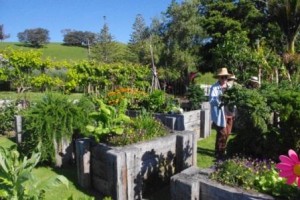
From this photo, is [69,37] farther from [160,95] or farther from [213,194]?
[213,194]

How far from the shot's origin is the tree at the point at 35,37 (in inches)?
2989

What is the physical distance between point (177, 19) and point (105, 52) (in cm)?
1673

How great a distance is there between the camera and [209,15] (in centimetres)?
2506

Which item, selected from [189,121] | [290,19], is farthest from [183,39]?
[189,121]

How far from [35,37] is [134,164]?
3098 inches

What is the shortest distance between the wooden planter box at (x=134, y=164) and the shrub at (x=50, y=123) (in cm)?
94

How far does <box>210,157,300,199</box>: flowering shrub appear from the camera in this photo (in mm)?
3549

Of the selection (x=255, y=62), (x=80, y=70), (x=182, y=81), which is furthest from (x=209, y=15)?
(x=255, y=62)

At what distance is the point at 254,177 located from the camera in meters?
3.88

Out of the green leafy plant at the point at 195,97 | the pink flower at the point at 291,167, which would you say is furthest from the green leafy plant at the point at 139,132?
the green leafy plant at the point at 195,97

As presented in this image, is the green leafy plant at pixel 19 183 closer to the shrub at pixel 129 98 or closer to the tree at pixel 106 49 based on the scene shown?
the shrub at pixel 129 98

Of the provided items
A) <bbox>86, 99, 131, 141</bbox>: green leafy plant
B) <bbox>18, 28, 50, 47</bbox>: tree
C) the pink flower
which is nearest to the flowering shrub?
the pink flower

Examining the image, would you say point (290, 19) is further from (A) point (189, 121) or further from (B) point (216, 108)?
(B) point (216, 108)

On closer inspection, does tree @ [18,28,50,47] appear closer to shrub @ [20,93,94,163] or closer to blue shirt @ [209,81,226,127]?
shrub @ [20,93,94,163]
